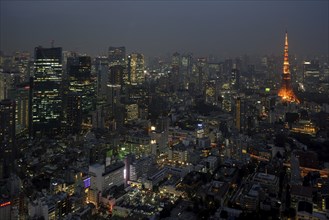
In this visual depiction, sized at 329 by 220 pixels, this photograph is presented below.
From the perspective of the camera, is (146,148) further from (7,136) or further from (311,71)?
(311,71)

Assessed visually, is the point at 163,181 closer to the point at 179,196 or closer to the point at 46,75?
the point at 179,196

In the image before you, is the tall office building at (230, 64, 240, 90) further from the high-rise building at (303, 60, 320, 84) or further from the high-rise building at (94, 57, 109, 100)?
the high-rise building at (94, 57, 109, 100)

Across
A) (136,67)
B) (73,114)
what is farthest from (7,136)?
(136,67)

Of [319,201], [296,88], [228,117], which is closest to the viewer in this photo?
[319,201]

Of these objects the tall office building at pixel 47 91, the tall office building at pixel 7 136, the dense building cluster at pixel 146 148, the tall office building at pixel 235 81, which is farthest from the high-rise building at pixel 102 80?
the tall office building at pixel 235 81

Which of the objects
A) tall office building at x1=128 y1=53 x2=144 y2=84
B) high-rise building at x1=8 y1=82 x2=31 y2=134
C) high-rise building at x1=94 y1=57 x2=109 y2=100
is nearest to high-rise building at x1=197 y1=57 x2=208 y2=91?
tall office building at x1=128 y1=53 x2=144 y2=84

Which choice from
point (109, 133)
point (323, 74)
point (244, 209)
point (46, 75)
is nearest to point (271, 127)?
point (109, 133)
